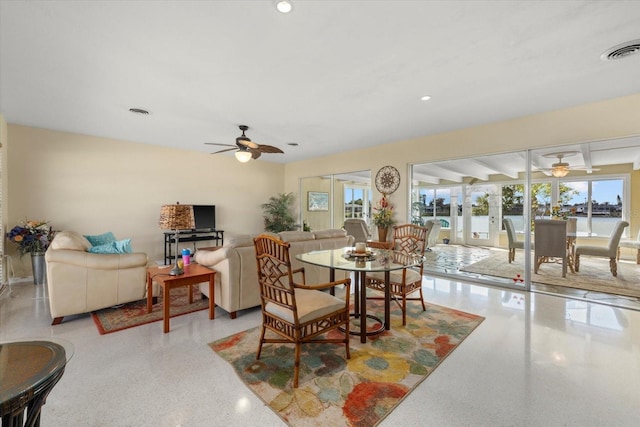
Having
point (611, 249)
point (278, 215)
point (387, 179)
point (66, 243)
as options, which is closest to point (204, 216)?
point (278, 215)

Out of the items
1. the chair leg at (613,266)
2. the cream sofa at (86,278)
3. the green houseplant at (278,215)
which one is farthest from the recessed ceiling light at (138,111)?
the chair leg at (613,266)

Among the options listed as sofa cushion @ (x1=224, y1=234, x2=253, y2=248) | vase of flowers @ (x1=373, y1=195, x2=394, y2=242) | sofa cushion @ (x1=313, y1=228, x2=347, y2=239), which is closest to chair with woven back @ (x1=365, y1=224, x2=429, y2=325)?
sofa cushion @ (x1=313, y1=228, x2=347, y2=239)

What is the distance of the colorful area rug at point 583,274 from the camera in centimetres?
407

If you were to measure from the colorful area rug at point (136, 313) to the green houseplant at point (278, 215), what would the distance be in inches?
162

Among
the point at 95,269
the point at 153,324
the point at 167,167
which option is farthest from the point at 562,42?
the point at 167,167

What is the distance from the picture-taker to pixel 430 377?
207 cm

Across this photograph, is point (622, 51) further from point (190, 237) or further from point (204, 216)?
point (190, 237)

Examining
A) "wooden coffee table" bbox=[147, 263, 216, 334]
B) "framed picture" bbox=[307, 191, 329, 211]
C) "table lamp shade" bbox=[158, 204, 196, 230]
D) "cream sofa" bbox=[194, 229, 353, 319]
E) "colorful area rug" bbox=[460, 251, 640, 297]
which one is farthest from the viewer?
"framed picture" bbox=[307, 191, 329, 211]

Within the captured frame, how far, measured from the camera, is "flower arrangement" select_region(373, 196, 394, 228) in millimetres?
5840

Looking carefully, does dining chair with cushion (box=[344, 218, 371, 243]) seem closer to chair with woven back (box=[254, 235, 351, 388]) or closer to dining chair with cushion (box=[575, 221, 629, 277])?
dining chair with cushion (box=[575, 221, 629, 277])

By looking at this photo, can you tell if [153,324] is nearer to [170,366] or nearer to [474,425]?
[170,366]

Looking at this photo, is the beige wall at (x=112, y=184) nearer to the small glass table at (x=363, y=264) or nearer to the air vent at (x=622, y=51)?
the small glass table at (x=363, y=264)

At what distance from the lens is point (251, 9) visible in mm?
2012

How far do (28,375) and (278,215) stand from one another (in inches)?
278
